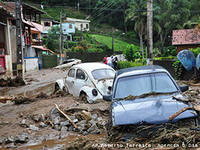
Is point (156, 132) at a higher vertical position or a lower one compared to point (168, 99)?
lower

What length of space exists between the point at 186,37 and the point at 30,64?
69.5 feet

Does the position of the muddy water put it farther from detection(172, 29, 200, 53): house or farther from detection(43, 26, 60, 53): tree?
detection(43, 26, 60, 53): tree

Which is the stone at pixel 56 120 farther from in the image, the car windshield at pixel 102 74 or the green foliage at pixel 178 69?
the green foliage at pixel 178 69

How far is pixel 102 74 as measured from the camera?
32.7 feet

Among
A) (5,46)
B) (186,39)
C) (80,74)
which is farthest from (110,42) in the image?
(80,74)

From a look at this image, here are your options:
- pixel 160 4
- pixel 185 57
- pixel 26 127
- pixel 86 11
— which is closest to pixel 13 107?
pixel 26 127

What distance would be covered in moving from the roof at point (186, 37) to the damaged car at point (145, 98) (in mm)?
26598

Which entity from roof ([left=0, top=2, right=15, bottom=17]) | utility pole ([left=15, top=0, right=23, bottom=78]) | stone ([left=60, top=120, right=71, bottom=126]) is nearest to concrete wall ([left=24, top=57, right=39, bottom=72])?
roof ([left=0, top=2, right=15, bottom=17])

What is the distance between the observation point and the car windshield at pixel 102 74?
9.78m

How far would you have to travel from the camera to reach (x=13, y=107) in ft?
33.3

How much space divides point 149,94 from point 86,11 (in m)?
90.5

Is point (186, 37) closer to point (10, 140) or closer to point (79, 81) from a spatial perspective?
point (79, 81)

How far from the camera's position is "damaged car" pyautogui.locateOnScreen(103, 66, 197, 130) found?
4.61 m

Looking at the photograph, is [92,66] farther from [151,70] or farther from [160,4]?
[160,4]
